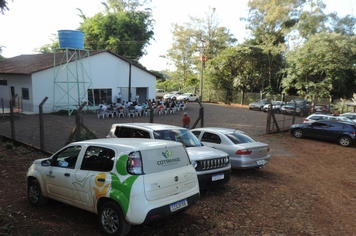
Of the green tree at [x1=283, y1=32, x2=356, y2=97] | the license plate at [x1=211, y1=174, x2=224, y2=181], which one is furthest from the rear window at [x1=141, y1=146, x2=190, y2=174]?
the green tree at [x1=283, y1=32, x2=356, y2=97]

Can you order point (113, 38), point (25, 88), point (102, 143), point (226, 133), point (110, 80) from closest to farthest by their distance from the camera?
1. point (102, 143)
2. point (226, 133)
3. point (25, 88)
4. point (110, 80)
5. point (113, 38)

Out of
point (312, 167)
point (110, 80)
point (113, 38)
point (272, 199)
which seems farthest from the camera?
point (113, 38)

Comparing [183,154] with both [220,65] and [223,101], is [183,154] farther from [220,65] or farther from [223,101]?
[223,101]

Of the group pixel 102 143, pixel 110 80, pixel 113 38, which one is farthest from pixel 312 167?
pixel 113 38

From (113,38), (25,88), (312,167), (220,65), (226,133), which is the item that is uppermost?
(113,38)

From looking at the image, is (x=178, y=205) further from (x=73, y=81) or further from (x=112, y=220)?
(x=73, y=81)

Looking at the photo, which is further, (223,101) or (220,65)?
(223,101)

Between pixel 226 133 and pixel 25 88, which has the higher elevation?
pixel 25 88

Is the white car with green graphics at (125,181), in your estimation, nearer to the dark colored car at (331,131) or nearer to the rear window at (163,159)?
the rear window at (163,159)

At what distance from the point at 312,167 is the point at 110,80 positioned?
20058 millimetres

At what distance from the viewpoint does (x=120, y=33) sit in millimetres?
37469

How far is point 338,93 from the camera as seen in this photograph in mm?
34938

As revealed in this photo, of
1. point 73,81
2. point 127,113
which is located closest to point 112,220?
point 127,113

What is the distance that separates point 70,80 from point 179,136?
17879 millimetres
